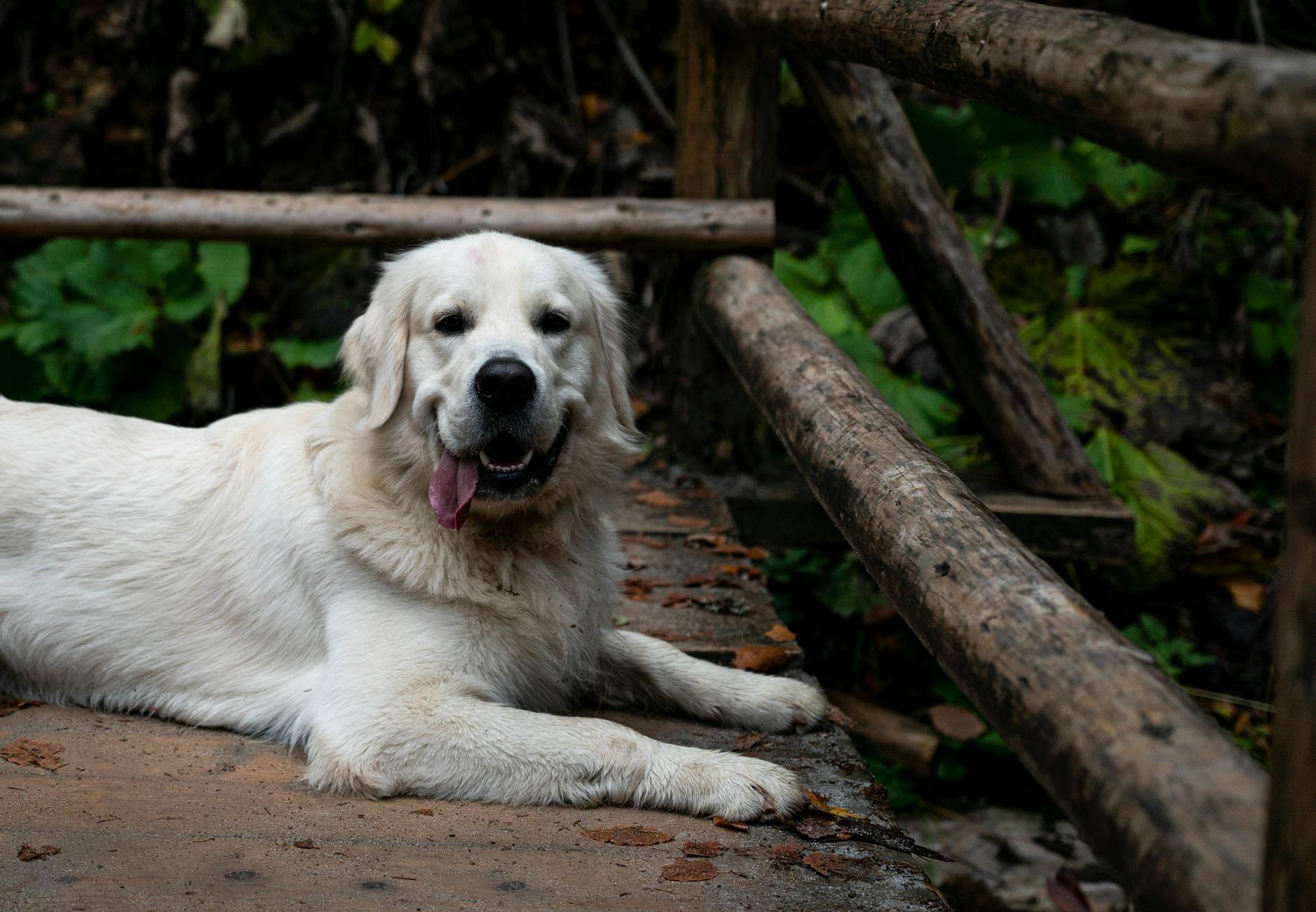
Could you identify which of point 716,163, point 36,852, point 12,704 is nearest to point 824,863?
→ point 36,852

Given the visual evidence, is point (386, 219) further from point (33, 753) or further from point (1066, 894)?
point (1066, 894)

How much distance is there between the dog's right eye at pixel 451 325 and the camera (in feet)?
9.40

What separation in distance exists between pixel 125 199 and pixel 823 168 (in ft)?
14.4

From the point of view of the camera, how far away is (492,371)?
2.66 metres

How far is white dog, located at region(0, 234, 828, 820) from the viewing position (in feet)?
8.89

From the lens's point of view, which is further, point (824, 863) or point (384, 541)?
point (384, 541)

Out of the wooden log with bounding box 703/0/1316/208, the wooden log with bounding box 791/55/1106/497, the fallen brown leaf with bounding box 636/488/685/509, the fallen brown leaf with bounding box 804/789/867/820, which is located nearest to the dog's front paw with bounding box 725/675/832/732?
the fallen brown leaf with bounding box 804/789/867/820

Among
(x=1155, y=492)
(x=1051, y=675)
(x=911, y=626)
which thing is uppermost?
(x=1051, y=675)

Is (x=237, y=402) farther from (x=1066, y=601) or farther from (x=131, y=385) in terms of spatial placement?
(x=1066, y=601)

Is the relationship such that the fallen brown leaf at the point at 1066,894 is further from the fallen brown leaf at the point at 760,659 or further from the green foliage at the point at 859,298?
the green foliage at the point at 859,298

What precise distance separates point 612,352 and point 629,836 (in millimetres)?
1403

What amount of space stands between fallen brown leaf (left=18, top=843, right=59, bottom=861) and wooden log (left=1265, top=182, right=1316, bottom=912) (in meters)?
1.90

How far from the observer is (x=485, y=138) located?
7.27m

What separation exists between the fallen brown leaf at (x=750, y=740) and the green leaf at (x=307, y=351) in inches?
151
